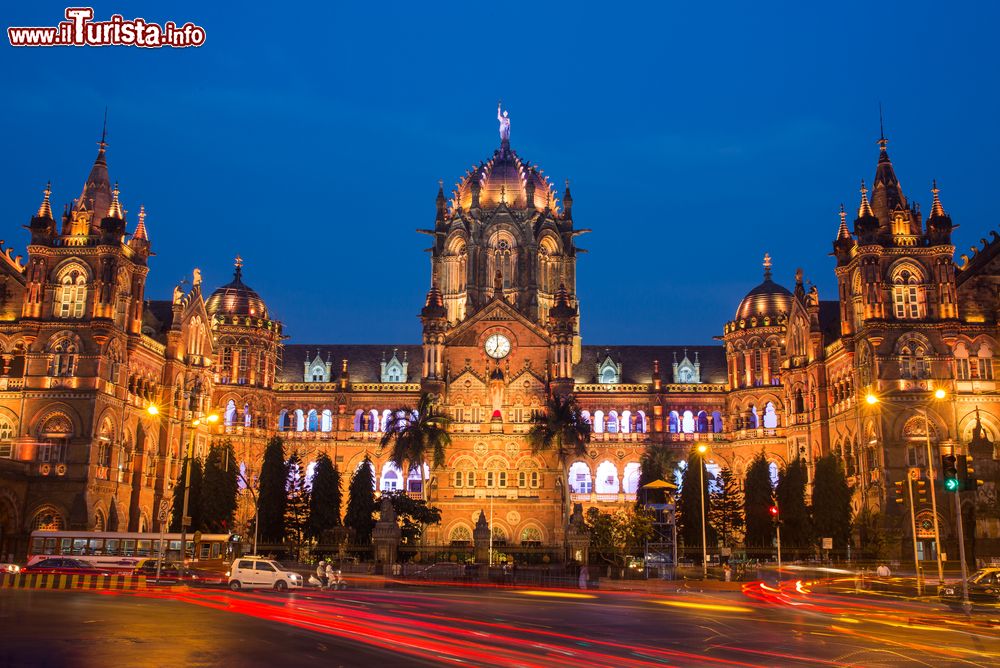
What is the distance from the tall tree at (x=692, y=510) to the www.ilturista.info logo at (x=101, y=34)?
4693cm

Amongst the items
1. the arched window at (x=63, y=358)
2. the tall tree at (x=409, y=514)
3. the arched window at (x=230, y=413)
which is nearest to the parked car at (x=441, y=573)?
the tall tree at (x=409, y=514)

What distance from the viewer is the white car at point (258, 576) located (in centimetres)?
4341

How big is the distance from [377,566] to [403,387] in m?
41.9

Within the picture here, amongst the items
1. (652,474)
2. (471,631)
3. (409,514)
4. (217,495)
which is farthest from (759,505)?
(471,631)

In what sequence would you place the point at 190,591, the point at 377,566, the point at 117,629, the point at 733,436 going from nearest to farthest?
1. the point at 117,629
2. the point at 190,591
3. the point at 377,566
4. the point at 733,436

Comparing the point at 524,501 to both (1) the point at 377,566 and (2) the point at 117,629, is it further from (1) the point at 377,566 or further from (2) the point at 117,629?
(2) the point at 117,629

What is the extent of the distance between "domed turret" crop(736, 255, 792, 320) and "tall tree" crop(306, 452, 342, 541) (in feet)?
147

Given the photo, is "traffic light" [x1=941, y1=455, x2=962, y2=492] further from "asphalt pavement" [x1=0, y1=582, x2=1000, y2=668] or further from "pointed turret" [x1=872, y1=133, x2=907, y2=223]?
Result: "pointed turret" [x1=872, y1=133, x2=907, y2=223]

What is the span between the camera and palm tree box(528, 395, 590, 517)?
3179 inches

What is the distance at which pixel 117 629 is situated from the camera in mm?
25438

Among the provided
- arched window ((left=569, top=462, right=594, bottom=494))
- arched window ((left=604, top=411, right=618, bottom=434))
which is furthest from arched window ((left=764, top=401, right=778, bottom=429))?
arched window ((left=569, top=462, right=594, bottom=494))

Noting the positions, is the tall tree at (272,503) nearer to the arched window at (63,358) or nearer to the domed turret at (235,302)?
the arched window at (63,358)

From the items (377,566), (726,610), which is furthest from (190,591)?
(726,610)

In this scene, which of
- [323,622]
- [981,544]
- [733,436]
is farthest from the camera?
[733,436]
